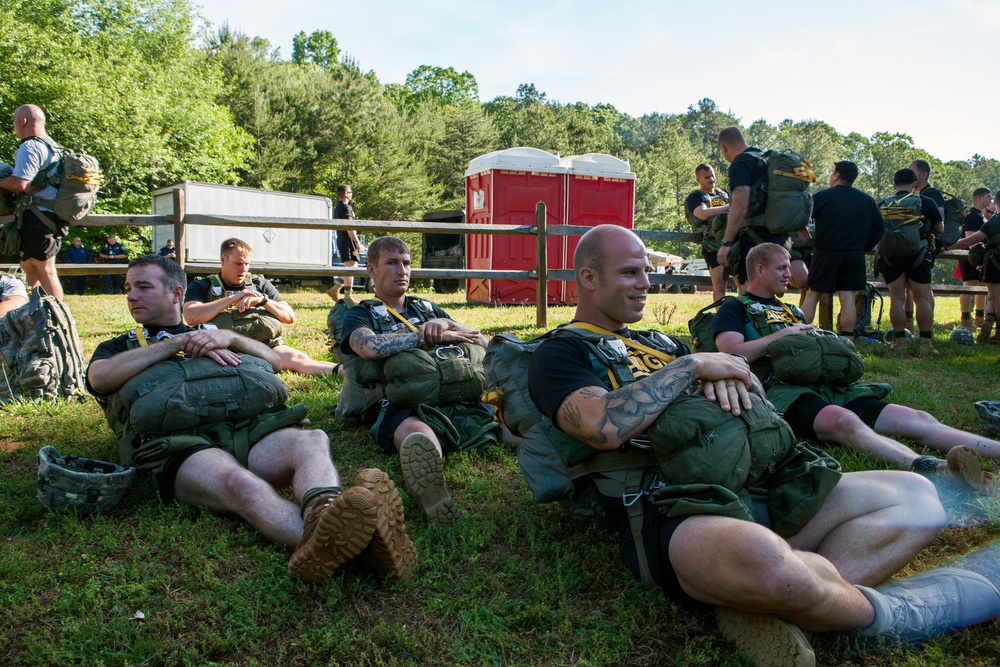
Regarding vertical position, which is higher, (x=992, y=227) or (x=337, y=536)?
(x=992, y=227)

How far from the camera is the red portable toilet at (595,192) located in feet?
52.9

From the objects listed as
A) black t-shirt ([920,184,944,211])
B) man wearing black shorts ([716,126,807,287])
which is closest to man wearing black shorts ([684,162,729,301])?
man wearing black shorts ([716,126,807,287])

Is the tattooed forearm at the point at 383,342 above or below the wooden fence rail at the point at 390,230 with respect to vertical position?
below

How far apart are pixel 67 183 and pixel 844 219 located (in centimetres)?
803

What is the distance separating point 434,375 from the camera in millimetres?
4254

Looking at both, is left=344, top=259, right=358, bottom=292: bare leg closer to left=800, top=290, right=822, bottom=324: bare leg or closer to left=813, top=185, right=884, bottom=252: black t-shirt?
left=800, top=290, right=822, bottom=324: bare leg

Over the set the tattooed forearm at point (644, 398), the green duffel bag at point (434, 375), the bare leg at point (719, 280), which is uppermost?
the bare leg at point (719, 280)

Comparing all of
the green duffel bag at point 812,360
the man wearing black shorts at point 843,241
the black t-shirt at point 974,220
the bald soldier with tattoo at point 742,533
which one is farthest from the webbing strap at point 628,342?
the black t-shirt at point 974,220

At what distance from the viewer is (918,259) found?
8688 mm

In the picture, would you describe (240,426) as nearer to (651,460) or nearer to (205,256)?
(651,460)

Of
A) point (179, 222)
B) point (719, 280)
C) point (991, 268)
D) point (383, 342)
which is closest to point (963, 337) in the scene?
point (991, 268)

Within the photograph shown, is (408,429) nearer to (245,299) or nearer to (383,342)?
(383,342)

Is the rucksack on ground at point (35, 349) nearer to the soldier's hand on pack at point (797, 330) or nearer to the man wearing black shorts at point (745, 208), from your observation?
the soldier's hand on pack at point (797, 330)

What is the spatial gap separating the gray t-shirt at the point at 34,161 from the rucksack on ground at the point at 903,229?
9218 mm
